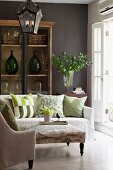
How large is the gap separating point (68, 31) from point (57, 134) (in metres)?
3.93

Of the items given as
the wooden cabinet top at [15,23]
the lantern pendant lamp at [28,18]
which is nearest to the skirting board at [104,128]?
the wooden cabinet top at [15,23]

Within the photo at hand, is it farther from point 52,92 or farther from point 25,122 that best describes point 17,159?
point 52,92

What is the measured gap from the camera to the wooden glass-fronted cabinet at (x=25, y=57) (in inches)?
336

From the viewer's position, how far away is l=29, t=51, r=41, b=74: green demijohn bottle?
8.62 metres

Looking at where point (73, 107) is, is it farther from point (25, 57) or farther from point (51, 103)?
point (25, 57)

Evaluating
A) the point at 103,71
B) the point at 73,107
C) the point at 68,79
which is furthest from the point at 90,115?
the point at 68,79

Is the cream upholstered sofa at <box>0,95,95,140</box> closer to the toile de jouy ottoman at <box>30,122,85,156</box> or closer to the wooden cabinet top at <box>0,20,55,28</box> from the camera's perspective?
the toile de jouy ottoman at <box>30,122,85,156</box>

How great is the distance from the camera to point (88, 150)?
6.41 metres

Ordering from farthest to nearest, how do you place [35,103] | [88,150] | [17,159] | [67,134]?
[35,103], [88,150], [67,134], [17,159]

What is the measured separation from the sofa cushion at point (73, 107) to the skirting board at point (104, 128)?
3.07 ft

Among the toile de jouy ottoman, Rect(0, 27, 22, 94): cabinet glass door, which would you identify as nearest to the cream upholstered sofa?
the toile de jouy ottoman

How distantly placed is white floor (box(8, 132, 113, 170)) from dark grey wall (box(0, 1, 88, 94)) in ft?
7.69

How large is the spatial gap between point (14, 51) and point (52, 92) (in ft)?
4.24

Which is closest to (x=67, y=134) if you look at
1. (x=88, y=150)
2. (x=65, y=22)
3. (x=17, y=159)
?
(x=88, y=150)
